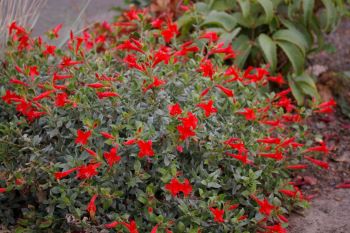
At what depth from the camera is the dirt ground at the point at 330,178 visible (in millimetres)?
3260

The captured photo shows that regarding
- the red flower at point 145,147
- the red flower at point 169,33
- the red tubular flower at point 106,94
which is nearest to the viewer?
the red flower at point 145,147

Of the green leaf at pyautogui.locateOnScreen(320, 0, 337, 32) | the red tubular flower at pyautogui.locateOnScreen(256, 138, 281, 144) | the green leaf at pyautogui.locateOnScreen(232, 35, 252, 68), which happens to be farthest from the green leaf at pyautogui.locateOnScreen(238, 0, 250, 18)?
the red tubular flower at pyautogui.locateOnScreen(256, 138, 281, 144)

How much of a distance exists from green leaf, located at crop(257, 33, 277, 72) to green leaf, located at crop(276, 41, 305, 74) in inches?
3.3

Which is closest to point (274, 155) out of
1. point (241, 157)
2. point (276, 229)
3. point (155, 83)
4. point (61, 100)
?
point (241, 157)

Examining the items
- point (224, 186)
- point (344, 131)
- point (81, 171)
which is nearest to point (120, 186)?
point (81, 171)

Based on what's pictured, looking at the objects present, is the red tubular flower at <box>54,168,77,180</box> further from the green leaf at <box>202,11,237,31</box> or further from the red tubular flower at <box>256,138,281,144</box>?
the green leaf at <box>202,11,237,31</box>

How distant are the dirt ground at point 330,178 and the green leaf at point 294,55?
1.44ft

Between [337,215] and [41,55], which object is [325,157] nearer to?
[337,215]

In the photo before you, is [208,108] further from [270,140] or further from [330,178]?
[330,178]

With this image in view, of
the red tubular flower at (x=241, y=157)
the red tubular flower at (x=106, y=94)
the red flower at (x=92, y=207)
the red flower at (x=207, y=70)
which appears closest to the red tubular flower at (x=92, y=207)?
the red flower at (x=92, y=207)

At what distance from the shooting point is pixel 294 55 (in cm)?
425

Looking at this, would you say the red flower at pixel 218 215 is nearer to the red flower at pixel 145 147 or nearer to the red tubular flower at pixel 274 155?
the red flower at pixel 145 147

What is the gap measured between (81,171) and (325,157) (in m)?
1.96

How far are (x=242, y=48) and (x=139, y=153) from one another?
6.50ft
